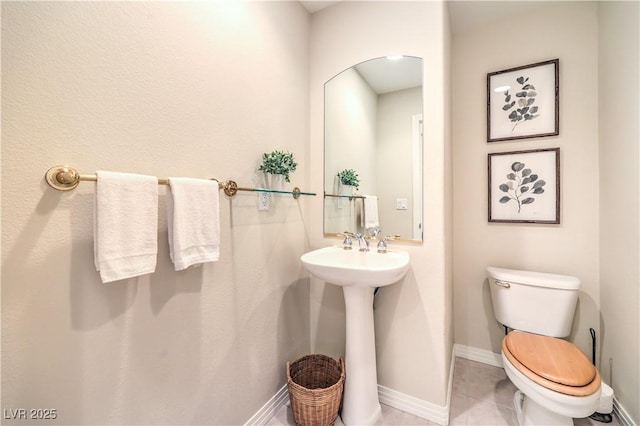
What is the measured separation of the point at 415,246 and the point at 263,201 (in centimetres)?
91

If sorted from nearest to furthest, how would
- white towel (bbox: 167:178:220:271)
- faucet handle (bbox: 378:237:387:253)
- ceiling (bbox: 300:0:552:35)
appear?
1. white towel (bbox: 167:178:220:271)
2. faucet handle (bbox: 378:237:387:253)
3. ceiling (bbox: 300:0:552:35)

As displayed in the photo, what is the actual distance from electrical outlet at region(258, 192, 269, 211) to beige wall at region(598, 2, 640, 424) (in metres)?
1.84

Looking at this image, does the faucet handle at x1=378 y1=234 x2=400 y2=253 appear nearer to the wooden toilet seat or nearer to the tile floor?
the wooden toilet seat

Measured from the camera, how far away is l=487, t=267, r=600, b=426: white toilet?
1.14 meters

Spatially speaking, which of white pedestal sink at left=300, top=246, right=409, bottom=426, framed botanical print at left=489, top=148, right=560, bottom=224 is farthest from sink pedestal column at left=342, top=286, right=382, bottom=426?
framed botanical print at left=489, top=148, right=560, bottom=224

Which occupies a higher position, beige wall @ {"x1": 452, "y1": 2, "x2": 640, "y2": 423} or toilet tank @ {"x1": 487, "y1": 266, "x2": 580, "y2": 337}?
beige wall @ {"x1": 452, "y1": 2, "x2": 640, "y2": 423}

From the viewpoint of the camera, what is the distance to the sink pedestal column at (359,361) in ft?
4.71

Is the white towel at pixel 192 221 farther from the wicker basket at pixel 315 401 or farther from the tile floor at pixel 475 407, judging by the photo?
the tile floor at pixel 475 407

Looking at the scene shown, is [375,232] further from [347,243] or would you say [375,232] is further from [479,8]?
[479,8]

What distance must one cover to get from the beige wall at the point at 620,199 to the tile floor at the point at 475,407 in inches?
14.3

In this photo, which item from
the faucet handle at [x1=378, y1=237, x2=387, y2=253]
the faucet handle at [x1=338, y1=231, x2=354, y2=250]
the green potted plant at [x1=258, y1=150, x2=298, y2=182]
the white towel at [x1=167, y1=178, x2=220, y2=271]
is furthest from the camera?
the faucet handle at [x1=338, y1=231, x2=354, y2=250]

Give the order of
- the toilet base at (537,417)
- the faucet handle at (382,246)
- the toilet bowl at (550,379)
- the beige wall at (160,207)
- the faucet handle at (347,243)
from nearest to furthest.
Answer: the beige wall at (160,207) < the toilet bowl at (550,379) < the toilet base at (537,417) < the faucet handle at (382,246) < the faucet handle at (347,243)

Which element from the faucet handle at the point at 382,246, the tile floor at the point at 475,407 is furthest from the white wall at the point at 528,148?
the faucet handle at the point at 382,246

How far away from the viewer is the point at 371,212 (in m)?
1.73
